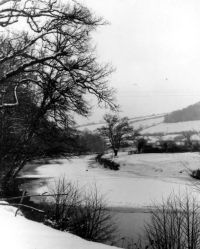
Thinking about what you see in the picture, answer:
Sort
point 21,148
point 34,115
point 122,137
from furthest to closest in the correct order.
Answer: point 122,137, point 34,115, point 21,148

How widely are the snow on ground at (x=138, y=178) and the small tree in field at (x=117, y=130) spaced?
1815 cm

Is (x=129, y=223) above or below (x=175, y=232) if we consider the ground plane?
below

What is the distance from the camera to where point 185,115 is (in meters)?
94.8

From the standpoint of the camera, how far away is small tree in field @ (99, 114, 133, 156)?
2844 inches

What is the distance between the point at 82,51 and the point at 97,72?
81 centimetres

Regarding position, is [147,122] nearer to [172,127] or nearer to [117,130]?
[172,127]

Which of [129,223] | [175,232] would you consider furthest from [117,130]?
[175,232]

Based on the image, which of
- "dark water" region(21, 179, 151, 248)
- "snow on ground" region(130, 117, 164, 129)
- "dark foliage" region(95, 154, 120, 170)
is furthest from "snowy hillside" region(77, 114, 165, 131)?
"dark water" region(21, 179, 151, 248)

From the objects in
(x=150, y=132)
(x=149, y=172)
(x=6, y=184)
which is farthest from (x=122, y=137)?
(x=6, y=184)

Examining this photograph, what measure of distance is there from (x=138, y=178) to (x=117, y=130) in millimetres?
34321

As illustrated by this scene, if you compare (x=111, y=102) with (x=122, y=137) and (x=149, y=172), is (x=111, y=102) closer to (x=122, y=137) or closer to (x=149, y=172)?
(x=149, y=172)

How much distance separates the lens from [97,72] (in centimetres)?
1041

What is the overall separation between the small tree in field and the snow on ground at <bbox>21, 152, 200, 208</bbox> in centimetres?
1815

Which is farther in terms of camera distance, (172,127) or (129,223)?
(172,127)
